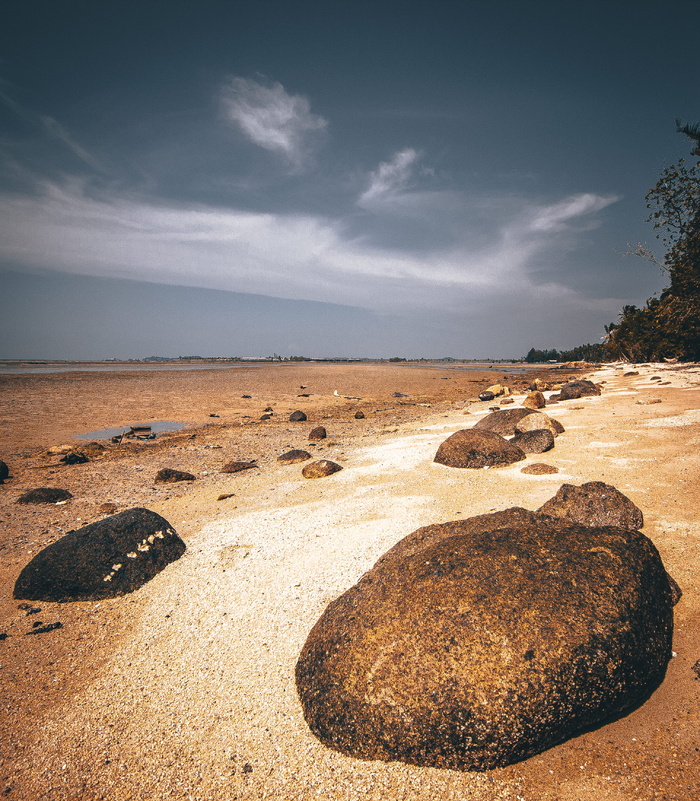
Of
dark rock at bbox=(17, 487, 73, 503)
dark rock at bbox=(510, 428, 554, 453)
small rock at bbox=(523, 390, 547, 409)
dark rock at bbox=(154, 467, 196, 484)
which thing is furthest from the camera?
small rock at bbox=(523, 390, 547, 409)

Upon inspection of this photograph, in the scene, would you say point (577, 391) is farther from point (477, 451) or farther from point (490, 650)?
point (490, 650)

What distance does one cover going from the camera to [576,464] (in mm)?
7348

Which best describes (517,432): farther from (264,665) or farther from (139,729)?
(139,729)

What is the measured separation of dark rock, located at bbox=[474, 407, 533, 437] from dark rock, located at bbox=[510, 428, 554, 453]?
5.50 feet

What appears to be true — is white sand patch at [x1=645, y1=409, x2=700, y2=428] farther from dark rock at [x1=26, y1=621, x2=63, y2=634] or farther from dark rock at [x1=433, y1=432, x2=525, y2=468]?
dark rock at [x1=26, y1=621, x2=63, y2=634]

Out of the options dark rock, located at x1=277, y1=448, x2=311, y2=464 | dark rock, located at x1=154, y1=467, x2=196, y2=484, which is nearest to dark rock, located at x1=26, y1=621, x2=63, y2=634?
dark rock, located at x1=154, y1=467, x2=196, y2=484

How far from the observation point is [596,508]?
184 inches

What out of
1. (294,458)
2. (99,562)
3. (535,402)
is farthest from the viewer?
(535,402)

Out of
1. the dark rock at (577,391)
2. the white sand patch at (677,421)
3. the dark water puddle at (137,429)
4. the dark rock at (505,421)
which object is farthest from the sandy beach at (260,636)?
the dark rock at (577,391)

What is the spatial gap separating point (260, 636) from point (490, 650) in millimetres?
2392

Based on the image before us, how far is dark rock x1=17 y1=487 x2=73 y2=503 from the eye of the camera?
7.92 m

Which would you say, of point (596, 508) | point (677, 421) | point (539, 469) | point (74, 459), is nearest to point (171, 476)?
point (74, 459)

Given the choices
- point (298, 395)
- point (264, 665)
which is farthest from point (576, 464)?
point (298, 395)

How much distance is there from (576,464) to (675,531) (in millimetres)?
2962
